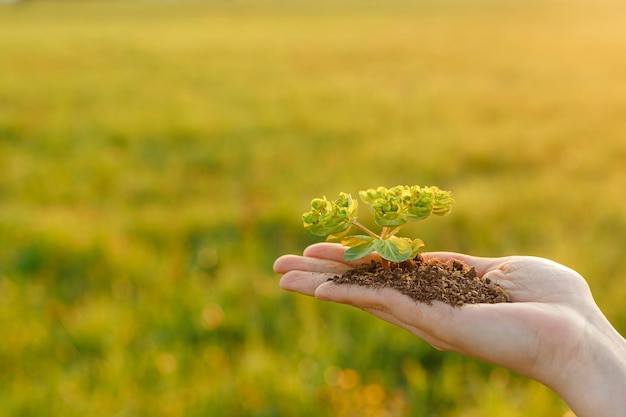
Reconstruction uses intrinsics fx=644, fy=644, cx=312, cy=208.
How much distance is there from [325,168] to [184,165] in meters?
1.76

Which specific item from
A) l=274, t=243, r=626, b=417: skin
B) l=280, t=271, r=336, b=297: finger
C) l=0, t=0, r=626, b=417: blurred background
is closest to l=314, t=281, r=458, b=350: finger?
l=274, t=243, r=626, b=417: skin

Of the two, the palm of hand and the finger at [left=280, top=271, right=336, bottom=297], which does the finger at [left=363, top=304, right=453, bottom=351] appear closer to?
the palm of hand

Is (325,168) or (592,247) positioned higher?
(325,168)

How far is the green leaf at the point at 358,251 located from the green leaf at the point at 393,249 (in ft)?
0.09

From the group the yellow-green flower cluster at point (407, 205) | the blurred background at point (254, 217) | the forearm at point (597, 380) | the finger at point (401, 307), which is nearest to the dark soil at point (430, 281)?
the finger at point (401, 307)

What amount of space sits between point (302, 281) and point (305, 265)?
0.18 m

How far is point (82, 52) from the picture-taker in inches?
802

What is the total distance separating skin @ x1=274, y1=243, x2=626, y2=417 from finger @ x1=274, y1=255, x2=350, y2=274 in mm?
216

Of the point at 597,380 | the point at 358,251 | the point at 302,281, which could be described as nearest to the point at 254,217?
the point at 302,281

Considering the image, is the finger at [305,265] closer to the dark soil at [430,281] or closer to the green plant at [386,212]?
the dark soil at [430,281]

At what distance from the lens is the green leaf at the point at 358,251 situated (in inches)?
91.8

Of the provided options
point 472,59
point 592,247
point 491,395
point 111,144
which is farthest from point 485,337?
point 472,59

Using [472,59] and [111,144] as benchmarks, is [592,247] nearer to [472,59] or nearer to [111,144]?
[111,144]

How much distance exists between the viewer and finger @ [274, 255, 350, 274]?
258cm
